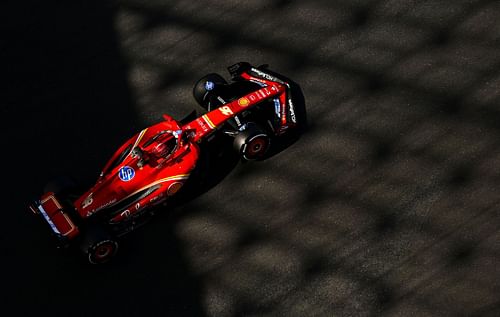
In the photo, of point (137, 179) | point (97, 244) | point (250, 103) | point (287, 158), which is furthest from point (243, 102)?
point (97, 244)

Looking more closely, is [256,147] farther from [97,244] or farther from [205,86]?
[97,244]

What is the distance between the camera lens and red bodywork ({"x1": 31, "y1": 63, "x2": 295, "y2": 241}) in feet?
36.7

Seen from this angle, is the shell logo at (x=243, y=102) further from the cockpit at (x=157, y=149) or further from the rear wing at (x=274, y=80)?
the cockpit at (x=157, y=149)

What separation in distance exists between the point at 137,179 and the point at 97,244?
1.34 m

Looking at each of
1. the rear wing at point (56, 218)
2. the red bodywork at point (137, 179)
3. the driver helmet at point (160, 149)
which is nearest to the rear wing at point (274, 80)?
the red bodywork at point (137, 179)

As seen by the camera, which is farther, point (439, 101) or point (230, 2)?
point (230, 2)

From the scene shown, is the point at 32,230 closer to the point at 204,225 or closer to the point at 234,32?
the point at 204,225

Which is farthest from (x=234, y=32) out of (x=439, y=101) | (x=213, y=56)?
(x=439, y=101)

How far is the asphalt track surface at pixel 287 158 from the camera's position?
11.0 m

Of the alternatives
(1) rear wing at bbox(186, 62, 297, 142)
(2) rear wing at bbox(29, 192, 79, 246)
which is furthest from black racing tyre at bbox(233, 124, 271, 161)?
(2) rear wing at bbox(29, 192, 79, 246)

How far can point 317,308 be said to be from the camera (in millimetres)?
10766

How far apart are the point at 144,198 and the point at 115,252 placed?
109 centimetres

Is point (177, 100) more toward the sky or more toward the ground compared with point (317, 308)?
more toward the sky

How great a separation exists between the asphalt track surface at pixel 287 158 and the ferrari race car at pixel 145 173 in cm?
54
